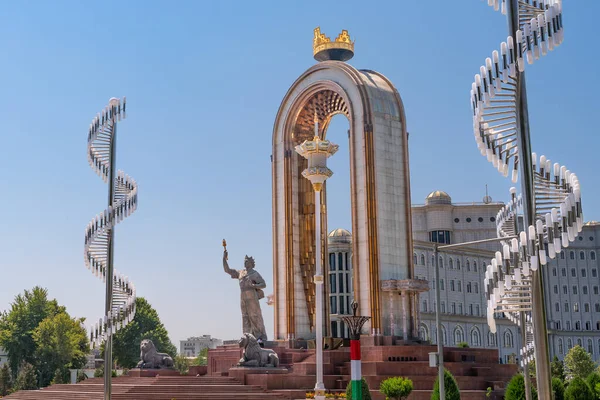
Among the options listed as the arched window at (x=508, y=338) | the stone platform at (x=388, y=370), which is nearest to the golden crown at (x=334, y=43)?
the stone platform at (x=388, y=370)

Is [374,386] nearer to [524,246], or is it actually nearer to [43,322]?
[524,246]

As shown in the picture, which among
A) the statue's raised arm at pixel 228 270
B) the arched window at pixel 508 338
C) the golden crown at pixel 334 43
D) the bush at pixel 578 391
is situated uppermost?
the golden crown at pixel 334 43

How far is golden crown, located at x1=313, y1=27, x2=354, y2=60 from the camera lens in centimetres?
4381

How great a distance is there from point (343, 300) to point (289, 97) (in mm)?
35813

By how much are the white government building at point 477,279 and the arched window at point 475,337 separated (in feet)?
0.35

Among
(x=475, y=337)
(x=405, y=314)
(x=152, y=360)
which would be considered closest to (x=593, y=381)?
(x=405, y=314)

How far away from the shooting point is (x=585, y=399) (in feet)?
99.5

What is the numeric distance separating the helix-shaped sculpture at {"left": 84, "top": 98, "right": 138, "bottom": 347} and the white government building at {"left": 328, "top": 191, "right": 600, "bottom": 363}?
55.5 metres

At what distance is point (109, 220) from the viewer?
21.9 m

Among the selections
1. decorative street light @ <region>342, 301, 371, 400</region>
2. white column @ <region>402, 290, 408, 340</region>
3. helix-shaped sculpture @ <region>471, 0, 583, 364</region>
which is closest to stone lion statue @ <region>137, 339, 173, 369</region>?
white column @ <region>402, 290, 408, 340</region>

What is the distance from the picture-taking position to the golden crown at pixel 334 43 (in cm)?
4381

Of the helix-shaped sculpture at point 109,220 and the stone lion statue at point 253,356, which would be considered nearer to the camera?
the helix-shaped sculpture at point 109,220

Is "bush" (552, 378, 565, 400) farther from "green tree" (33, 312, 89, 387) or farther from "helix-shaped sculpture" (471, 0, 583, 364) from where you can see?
"green tree" (33, 312, 89, 387)

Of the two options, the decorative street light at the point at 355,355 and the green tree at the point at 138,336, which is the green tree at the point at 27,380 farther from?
the decorative street light at the point at 355,355
